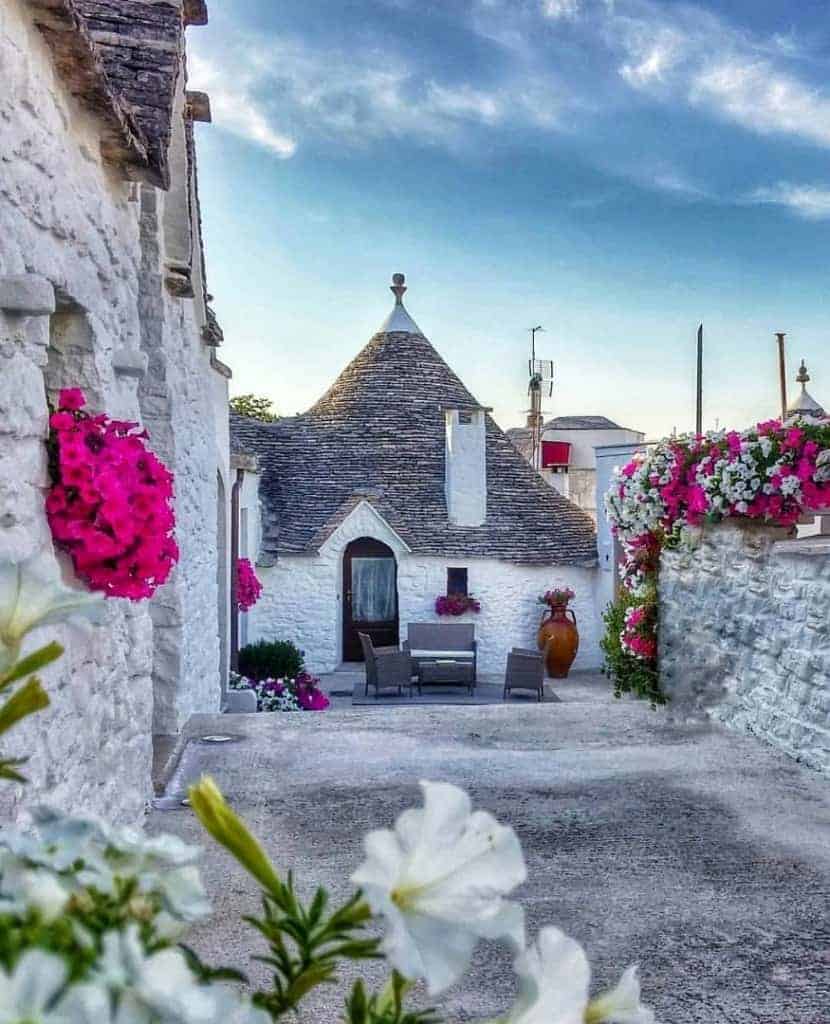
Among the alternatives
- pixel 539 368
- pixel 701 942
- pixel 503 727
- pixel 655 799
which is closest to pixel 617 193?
pixel 539 368

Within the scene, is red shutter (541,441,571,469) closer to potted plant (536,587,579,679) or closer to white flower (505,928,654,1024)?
potted plant (536,587,579,679)

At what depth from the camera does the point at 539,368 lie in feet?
79.5

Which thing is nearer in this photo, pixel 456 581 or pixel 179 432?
pixel 179 432

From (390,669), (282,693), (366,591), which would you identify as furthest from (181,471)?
(366,591)

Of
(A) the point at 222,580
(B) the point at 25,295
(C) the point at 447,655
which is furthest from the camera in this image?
(C) the point at 447,655

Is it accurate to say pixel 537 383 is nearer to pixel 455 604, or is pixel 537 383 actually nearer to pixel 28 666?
pixel 455 604

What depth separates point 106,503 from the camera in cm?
275

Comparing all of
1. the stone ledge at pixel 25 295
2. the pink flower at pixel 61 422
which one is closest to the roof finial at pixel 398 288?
the pink flower at pixel 61 422

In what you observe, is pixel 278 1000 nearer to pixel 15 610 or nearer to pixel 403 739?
pixel 15 610

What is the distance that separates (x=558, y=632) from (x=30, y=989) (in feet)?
51.1

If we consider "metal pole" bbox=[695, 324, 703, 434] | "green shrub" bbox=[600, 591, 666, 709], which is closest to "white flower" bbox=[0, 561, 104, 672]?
"green shrub" bbox=[600, 591, 666, 709]

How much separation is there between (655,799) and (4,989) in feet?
14.2

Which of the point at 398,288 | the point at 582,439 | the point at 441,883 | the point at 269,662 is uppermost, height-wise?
the point at 398,288

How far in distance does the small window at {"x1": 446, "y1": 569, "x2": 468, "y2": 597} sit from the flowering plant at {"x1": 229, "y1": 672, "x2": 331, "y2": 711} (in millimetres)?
5775
